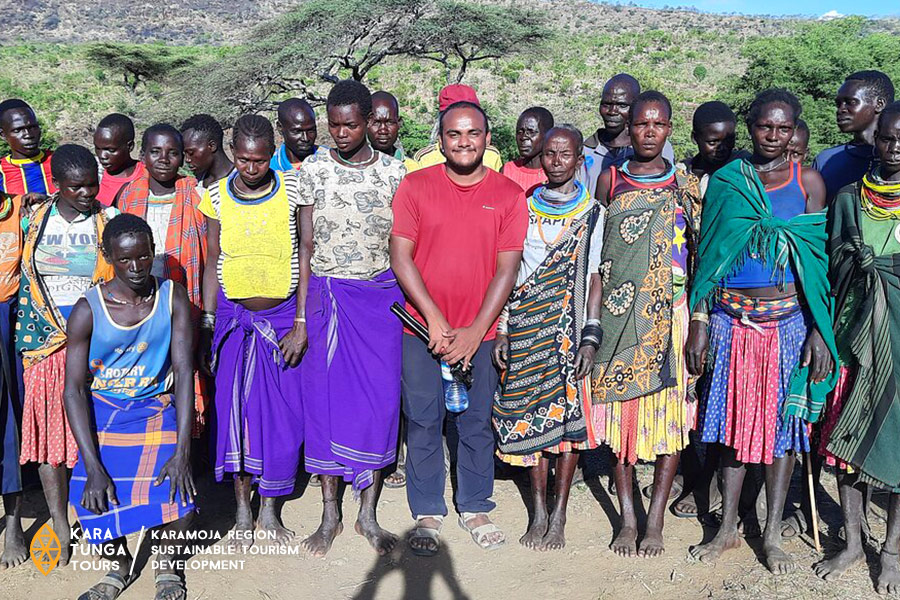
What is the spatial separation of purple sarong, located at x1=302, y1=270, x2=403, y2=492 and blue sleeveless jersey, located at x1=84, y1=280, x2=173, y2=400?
0.66 metres

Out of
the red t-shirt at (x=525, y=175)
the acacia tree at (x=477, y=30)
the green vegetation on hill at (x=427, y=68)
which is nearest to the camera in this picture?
the red t-shirt at (x=525, y=175)

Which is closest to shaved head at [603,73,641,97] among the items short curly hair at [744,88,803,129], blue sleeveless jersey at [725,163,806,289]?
short curly hair at [744,88,803,129]

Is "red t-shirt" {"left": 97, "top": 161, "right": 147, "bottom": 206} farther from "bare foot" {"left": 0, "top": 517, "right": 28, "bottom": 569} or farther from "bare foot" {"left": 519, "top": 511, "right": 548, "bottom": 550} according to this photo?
"bare foot" {"left": 519, "top": 511, "right": 548, "bottom": 550}

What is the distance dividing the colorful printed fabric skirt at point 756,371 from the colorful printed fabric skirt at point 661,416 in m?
0.15

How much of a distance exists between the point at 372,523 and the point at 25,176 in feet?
9.04

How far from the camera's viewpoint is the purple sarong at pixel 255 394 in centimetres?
360

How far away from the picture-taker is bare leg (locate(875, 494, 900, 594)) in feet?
10.6

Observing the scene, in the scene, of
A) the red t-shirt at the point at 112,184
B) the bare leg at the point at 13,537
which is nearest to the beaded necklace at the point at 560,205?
the red t-shirt at the point at 112,184

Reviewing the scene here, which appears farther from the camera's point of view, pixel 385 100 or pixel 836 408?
pixel 385 100

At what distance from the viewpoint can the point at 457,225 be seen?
11.1 feet

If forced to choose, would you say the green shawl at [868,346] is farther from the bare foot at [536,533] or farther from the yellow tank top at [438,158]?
the yellow tank top at [438,158]

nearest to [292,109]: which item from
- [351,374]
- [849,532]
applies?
[351,374]

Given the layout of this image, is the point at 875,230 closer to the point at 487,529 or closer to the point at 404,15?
the point at 487,529

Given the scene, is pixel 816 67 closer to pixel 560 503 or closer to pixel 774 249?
pixel 774 249
